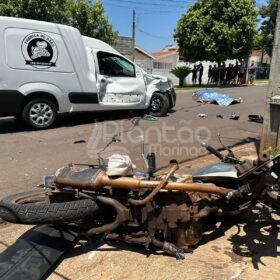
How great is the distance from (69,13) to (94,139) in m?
14.6

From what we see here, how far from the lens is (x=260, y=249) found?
3.07 meters

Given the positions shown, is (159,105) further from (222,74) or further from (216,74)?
(222,74)

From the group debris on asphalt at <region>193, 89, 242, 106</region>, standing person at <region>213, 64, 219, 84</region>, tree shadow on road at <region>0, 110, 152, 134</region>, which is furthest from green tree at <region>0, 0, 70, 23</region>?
standing person at <region>213, 64, 219, 84</region>

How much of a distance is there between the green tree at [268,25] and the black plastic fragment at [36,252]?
47322mm

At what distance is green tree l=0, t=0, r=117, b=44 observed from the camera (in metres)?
18.0

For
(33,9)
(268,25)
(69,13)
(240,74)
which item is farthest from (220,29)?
(268,25)

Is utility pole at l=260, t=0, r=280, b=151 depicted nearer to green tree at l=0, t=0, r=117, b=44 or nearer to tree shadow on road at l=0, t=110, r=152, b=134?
tree shadow on road at l=0, t=110, r=152, b=134

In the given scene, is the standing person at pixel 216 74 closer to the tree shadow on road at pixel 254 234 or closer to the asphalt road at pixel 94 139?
the asphalt road at pixel 94 139

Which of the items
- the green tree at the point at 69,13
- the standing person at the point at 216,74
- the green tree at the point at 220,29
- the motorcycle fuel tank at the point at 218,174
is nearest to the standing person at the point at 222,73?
the standing person at the point at 216,74

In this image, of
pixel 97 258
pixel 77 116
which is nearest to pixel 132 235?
pixel 97 258

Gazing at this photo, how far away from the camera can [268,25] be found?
47250 mm

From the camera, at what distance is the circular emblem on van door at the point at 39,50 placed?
7.81 meters

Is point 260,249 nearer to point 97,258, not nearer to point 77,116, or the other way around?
point 97,258

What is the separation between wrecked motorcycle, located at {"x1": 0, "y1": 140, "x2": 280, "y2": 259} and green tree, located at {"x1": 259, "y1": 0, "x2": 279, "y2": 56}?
46.7 metres
